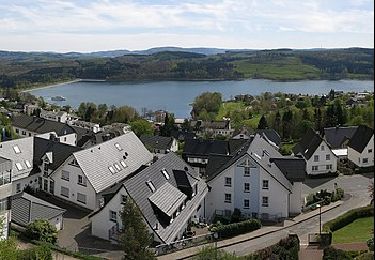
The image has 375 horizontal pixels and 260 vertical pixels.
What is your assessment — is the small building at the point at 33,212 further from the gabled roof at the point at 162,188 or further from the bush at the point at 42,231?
the gabled roof at the point at 162,188

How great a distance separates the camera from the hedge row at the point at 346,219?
24.1 metres

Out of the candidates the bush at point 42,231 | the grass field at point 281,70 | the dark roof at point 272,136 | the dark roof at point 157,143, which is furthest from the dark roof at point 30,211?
the grass field at point 281,70

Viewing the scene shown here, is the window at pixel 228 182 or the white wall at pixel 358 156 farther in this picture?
the white wall at pixel 358 156

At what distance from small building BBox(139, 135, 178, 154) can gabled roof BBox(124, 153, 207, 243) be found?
16.7m

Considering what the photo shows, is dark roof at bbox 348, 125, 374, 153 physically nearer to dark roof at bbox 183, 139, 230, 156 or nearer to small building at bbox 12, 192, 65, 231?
dark roof at bbox 183, 139, 230, 156

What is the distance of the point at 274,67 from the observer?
18425 centimetres

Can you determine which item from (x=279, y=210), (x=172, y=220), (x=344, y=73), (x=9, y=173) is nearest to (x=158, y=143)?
(x=279, y=210)

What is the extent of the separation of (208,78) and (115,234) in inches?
6283

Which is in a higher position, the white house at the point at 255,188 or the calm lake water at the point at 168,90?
the calm lake water at the point at 168,90

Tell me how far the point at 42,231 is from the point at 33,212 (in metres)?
2.11

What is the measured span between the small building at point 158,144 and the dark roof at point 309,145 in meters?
11.0

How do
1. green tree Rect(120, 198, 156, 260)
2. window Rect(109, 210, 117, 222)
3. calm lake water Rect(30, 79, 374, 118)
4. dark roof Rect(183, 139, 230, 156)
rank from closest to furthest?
green tree Rect(120, 198, 156, 260) < window Rect(109, 210, 117, 222) < dark roof Rect(183, 139, 230, 156) < calm lake water Rect(30, 79, 374, 118)

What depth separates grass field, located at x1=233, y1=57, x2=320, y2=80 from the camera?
539 ft

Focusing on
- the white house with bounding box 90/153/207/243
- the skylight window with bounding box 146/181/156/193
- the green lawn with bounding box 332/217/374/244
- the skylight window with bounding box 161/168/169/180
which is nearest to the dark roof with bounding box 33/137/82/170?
the white house with bounding box 90/153/207/243
